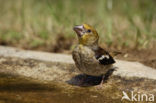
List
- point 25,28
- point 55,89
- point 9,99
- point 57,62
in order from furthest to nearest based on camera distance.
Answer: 1. point 25,28
2. point 57,62
3. point 55,89
4. point 9,99

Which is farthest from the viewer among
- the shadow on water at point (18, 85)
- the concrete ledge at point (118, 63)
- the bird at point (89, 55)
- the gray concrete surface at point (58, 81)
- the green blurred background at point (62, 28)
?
the green blurred background at point (62, 28)

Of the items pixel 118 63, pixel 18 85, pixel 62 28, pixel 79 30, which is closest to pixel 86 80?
pixel 118 63

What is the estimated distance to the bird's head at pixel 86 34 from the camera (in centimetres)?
479

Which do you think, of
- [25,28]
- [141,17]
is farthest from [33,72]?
[141,17]

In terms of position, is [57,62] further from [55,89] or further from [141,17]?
[141,17]

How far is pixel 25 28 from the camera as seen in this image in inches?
298

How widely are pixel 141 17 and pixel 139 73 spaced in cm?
394

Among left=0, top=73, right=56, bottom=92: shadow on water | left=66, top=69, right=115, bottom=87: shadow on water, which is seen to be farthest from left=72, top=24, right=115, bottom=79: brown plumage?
left=0, top=73, right=56, bottom=92: shadow on water

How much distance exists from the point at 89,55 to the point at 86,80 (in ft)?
1.76

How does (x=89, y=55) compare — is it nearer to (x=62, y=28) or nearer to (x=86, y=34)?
(x=86, y=34)

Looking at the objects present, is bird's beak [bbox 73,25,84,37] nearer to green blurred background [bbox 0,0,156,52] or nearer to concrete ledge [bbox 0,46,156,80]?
concrete ledge [bbox 0,46,156,80]

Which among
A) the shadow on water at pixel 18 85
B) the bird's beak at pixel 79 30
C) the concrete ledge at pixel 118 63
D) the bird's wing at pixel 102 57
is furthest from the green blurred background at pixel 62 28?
the shadow on water at pixel 18 85

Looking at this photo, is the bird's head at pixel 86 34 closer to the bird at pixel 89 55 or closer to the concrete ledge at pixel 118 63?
the bird at pixel 89 55

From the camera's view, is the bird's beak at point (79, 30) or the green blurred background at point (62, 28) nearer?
the bird's beak at point (79, 30)
